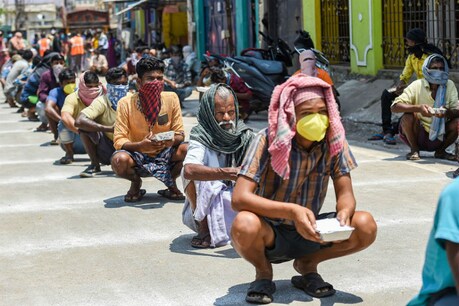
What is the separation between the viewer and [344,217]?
17.2 ft

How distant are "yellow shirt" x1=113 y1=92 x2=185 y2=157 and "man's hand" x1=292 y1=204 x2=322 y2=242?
13.8 feet

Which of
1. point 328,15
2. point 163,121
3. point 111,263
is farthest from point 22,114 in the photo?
point 111,263

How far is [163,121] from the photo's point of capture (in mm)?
9242

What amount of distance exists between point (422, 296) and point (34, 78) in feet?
48.6

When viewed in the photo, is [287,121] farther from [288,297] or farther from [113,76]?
[113,76]

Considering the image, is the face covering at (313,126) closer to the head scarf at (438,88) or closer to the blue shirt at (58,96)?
the head scarf at (438,88)

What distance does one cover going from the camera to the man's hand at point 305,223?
506cm

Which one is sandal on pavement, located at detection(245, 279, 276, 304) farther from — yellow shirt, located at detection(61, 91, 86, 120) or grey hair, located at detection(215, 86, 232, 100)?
yellow shirt, located at detection(61, 91, 86, 120)

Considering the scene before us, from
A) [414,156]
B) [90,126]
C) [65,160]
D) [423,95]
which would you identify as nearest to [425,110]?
[423,95]

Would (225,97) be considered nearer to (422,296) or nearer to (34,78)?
(422,296)

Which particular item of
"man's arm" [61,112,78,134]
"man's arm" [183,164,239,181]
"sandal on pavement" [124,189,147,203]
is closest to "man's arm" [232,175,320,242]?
"man's arm" [183,164,239,181]

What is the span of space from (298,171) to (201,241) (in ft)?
6.49

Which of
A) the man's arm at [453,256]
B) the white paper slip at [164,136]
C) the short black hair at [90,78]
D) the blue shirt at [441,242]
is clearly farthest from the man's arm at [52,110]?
the man's arm at [453,256]

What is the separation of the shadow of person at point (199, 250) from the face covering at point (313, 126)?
1.87 m
